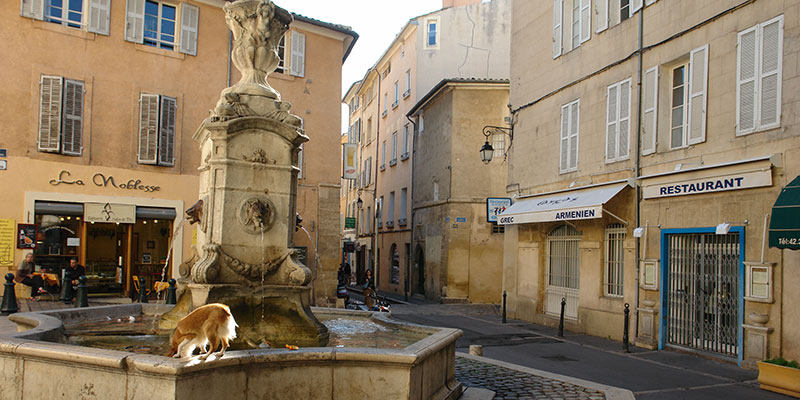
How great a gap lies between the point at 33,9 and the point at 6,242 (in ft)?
22.0

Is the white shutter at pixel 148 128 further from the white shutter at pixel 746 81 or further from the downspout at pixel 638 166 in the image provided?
the white shutter at pixel 746 81

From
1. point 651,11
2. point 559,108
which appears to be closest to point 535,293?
point 559,108

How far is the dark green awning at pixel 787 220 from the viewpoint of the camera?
31.1 feet

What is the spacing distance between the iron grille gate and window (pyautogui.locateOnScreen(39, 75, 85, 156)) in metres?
16.5

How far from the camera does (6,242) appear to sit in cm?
1753

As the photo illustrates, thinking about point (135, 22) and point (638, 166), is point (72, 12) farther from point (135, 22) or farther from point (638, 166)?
point (638, 166)

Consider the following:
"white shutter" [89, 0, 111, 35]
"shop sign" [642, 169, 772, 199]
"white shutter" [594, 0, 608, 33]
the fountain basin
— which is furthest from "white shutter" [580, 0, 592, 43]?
"white shutter" [89, 0, 111, 35]

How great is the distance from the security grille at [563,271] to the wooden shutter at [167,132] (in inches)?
480

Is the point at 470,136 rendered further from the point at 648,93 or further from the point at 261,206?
the point at 261,206

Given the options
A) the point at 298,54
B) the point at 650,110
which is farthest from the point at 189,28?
the point at 650,110

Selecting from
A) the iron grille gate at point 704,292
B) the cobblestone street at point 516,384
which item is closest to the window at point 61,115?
the cobblestone street at point 516,384

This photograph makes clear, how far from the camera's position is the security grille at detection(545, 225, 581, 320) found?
17.1 metres

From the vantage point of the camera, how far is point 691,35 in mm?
12844

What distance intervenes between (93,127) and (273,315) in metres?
14.8
